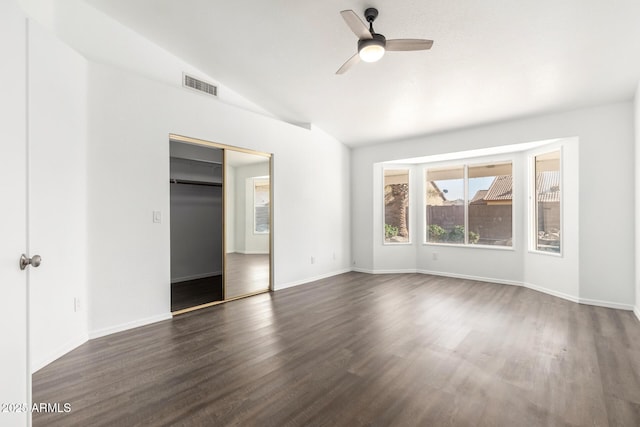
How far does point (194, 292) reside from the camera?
188 inches

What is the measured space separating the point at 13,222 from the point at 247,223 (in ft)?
10.9

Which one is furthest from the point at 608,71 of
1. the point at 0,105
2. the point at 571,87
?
the point at 0,105

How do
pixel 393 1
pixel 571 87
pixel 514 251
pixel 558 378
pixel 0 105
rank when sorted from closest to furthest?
pixel 0 105 < pixel 558 378 < pixel 393 1 < pixel 571 87 < pixel 514 251

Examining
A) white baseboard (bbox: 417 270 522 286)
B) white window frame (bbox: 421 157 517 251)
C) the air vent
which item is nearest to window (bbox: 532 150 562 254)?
white window frame (bbox: 421 157 517 251)

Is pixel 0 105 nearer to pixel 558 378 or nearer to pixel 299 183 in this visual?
pixel 558 378

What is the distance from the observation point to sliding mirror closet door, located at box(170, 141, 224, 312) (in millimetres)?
4750

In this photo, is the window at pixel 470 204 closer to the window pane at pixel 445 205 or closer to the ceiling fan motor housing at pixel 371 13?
the window pane at pixel 445 205

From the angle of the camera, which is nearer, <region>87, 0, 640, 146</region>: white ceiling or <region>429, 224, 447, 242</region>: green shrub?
<region>87, 0, 640, 146</region>: white ceiling

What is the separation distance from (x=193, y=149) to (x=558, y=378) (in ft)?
16.0

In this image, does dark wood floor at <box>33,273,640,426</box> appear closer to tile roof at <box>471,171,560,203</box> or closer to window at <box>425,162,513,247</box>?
tile roof at <box>471,171,560,203</box>

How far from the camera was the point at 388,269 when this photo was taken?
637 cm

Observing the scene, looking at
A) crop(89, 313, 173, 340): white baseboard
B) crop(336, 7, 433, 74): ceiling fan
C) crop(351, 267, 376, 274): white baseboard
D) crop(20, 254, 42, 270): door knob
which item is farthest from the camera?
crop(351, 267, 376, 274): white baseboard

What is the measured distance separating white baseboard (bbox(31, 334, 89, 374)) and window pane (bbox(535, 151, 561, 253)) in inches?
248

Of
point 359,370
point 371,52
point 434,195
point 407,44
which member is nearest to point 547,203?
point 434,195
